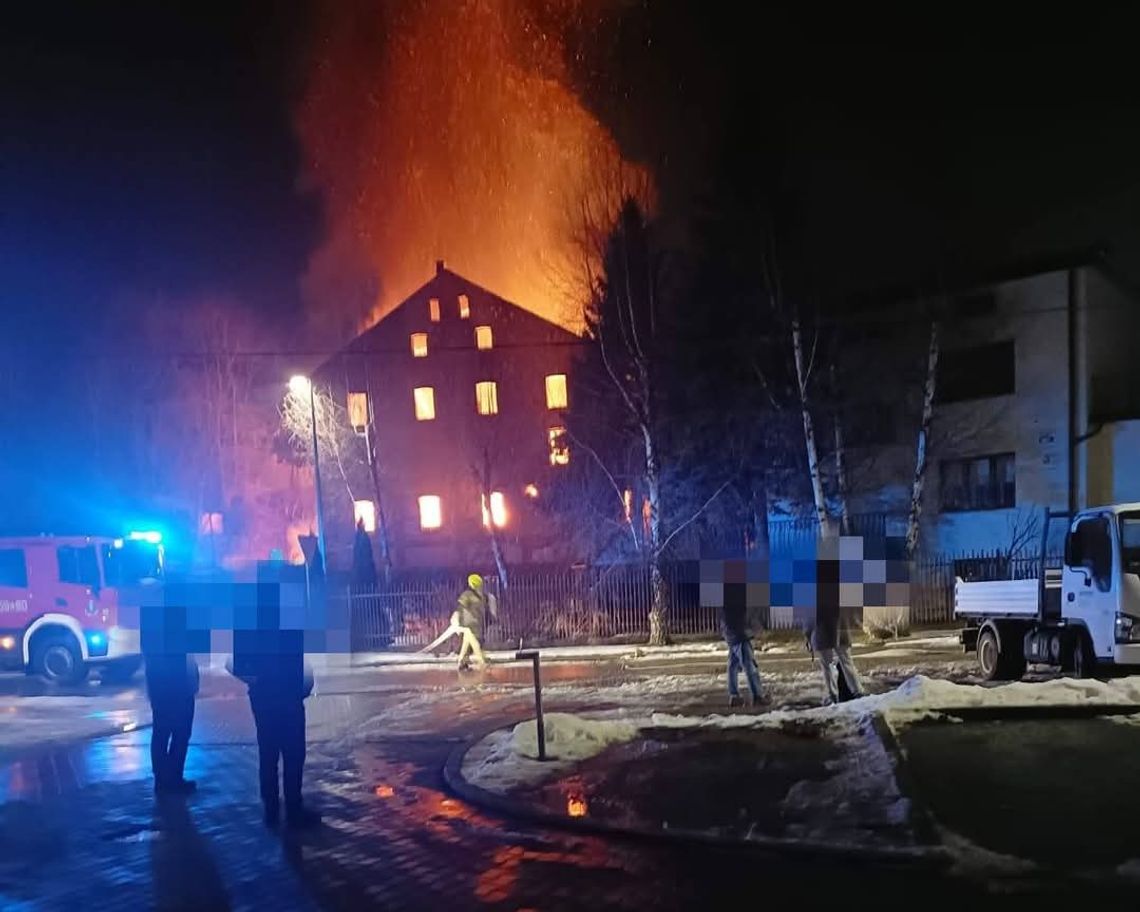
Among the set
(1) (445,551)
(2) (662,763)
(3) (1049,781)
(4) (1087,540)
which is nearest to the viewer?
(3) (1049,781)

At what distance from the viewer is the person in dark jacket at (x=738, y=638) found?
10758 millimetres

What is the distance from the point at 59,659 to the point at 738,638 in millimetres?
13427

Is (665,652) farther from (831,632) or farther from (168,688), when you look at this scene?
(168,688)

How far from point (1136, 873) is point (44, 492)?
135ft

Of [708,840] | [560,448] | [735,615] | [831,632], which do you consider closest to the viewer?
[708,840]

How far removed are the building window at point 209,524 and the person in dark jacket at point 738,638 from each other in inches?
1389

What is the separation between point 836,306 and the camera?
2411 cm

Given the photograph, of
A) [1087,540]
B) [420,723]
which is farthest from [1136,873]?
[420,723]

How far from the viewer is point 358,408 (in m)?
37.8

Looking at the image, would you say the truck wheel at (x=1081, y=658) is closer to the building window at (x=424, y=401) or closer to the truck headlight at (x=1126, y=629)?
the truck headlight at (x=1126, y=629)

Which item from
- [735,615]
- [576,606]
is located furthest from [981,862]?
[576,606]

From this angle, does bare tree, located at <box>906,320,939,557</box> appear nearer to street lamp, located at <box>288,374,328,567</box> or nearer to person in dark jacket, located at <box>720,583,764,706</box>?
person in dark jacket, located at <box>720,583,764,706</box>

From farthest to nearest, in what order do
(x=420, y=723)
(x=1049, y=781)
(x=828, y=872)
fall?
(x=420, y=723)
(x=1049, y=781)
(x=828, y=872)

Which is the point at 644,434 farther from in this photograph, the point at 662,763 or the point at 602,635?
the point at 662,763
